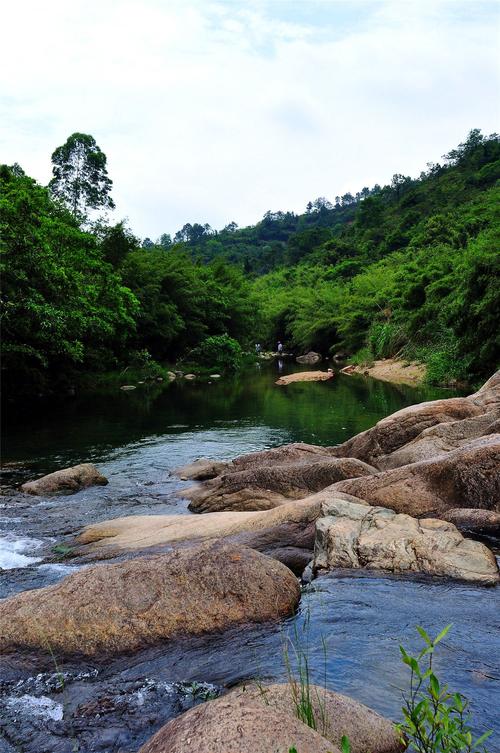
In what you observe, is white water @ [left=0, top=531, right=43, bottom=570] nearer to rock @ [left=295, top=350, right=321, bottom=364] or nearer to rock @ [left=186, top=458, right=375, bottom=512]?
rock @ [left=186, top=458, right=375, bottom=512]

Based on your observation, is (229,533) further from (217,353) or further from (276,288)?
(276,288)

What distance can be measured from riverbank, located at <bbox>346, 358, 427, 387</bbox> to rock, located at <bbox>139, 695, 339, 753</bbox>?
89.2ft

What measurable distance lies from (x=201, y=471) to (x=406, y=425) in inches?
183

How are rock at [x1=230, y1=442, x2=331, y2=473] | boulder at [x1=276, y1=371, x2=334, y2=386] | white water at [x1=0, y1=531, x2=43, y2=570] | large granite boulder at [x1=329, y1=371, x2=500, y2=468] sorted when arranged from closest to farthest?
white water at [x1=0, y1=531, x2=43, y2=570] < rock at [x1=230, y1=442, x2=331, y2=473] < large granite boulder at [x1=329, y1=371, x2=500, y2=468] < boulder at [x1=276, y1=371, x2=334, y2=386]

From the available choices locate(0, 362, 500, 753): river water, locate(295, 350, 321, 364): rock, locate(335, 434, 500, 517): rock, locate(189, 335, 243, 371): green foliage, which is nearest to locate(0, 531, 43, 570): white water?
locate(0, 362, 500, 753): river water

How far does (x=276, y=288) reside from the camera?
7644 centimetres

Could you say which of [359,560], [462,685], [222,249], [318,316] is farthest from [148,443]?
[222,249]

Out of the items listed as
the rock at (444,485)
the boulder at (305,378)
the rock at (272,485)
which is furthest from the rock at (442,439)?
the boulder at (305,378)

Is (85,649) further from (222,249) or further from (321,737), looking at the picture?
(222,249)

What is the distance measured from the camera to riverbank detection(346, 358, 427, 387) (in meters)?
31.8

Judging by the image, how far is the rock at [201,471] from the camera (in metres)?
13.5

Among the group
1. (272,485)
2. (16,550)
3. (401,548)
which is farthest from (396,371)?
(401,548)

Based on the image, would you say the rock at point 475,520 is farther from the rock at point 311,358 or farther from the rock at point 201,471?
the rock at point 311,358

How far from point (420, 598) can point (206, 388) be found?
2659cm
